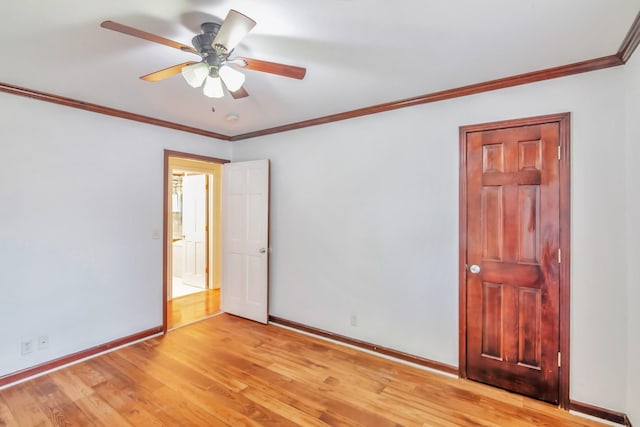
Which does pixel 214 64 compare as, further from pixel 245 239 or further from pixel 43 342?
pixel 43 342

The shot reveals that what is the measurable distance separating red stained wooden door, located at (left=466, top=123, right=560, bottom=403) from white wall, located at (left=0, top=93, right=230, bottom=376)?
3.29 metres

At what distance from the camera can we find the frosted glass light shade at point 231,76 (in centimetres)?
178

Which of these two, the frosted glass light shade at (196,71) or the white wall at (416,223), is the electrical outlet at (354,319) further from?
the frosted glass light shade at (196,71)

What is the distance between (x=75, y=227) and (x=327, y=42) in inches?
110

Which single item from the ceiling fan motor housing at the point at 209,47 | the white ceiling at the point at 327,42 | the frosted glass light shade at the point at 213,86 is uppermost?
the white ceiling at the point at 327,42

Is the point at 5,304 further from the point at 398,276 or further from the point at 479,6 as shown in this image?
the point at 479,6

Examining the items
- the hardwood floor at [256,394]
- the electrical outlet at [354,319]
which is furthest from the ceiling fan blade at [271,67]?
the electrical outlet at [354,319]

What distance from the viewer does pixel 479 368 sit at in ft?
8.40

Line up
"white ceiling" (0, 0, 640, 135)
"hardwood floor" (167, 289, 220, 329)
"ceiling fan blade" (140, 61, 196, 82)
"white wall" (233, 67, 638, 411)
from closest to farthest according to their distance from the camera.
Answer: "white ceiling" (0, 0, 640, 135) → "ceiling fan blade" (140, 61, 196, 82) → "white wall" (233, 67, 638, 411) → "hardwood floor" (167, 289, 220, 329)

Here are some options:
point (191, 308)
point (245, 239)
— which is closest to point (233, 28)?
point (245, 239)

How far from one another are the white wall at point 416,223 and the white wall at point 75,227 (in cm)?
139

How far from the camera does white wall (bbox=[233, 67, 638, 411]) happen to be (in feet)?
6.93

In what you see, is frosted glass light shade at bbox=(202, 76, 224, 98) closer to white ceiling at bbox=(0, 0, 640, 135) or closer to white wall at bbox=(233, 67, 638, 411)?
white ceiling at bbox=(0, 0, 640, 135)

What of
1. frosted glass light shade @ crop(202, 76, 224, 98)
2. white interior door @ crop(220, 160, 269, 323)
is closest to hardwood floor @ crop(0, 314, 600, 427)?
white interior door @ crop(220, 160, 269, 323)
